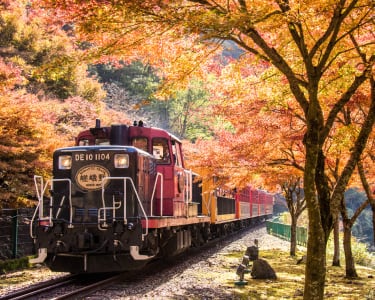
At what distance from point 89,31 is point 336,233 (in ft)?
35.4

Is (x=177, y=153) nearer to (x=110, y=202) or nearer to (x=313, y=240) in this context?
(x=110, y=202)

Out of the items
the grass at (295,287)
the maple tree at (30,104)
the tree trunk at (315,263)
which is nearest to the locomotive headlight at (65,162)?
the maple tree at (30,104)

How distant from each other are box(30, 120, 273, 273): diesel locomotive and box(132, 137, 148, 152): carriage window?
24mm

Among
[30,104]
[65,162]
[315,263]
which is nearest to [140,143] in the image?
[65,162]

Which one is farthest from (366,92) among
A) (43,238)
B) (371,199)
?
(43,238)

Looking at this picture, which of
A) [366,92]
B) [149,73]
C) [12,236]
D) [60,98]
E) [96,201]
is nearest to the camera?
[96,201]

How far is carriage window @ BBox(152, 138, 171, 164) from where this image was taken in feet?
39.4

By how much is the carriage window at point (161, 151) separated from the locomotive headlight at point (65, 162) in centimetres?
224

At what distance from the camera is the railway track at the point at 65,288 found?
8945mm

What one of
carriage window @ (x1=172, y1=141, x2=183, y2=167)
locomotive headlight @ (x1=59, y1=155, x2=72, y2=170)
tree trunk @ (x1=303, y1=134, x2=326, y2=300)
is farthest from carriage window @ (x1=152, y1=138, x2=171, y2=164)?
tree trunk @ (x1=303, y1=134, x2=326, y2=300)

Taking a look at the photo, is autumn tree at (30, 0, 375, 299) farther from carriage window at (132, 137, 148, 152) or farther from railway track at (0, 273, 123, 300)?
railway track at (0, 273, 123, 300)

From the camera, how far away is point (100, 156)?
33.8 feet

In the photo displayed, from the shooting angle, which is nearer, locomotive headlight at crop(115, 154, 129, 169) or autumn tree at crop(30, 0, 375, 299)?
autumn tree at crop(30, 0, 375, 299)

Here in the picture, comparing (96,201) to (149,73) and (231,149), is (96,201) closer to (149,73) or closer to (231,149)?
(231,149)
